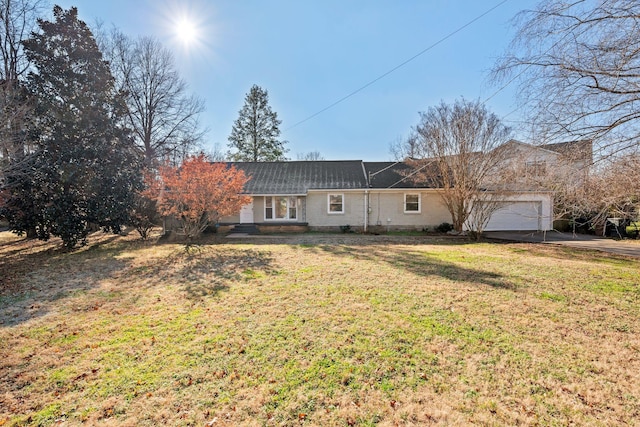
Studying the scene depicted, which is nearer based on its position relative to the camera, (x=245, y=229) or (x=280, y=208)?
(x=245, y=229)

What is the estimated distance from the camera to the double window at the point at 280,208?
18.3 metres

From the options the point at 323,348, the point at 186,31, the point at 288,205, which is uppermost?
the point at 186,31

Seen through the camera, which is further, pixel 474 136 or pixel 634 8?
pixel 474 136

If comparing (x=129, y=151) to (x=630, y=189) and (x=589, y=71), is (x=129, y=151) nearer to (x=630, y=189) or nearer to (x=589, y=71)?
(x=589, y=71)

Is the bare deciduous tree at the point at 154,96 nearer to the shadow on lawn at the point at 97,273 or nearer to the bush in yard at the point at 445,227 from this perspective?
the shadow on lawn at the point at 97,273

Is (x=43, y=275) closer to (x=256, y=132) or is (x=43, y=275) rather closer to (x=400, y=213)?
(x=400, y=213)

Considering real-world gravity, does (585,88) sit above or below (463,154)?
below

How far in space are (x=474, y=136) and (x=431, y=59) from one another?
4447 mm

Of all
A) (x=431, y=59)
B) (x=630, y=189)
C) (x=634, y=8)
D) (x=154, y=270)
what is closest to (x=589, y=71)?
(x=634, y=8)

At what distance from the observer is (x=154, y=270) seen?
26.8ft

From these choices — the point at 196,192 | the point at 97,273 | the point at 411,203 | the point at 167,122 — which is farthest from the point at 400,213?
the point at 167,122

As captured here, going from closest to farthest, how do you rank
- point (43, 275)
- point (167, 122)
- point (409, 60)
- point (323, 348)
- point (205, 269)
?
point (323, 348) → point (43, 275) → point (205, 269) → point (409, 60) → point (167, 122)

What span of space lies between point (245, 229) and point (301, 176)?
5.17 meters

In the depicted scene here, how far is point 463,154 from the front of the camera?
14.1 m
